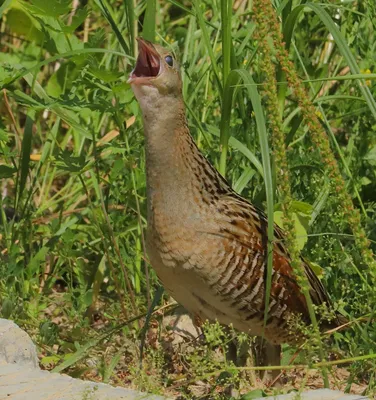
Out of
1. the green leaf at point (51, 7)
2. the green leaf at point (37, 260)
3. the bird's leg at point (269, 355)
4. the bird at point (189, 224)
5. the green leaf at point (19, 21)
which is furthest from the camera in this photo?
the green leaf at point (19, 21)

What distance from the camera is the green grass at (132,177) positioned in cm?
429

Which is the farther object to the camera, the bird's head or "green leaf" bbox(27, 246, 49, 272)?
"green leaf" bbox(27, 246, 49, 272)

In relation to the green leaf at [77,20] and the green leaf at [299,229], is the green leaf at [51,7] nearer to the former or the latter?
the green leaf at [77,20]

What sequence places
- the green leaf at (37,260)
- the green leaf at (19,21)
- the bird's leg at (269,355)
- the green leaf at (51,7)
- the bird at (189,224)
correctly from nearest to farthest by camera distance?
the bird at (189,224) → the green leaf at (51,7) → the bird's leg at (269,355) → the green leaf at (37,260) → the green leaf at (19,21)

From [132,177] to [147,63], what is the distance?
2.49 ft

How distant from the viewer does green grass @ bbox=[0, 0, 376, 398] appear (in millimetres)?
4289

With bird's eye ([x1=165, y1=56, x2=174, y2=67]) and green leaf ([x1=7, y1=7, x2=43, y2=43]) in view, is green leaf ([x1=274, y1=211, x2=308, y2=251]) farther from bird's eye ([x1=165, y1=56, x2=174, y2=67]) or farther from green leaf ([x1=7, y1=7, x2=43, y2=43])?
green leaf ([x1=7, y1=7, x2=43, y2=43])

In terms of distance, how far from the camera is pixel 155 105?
3.94 meters

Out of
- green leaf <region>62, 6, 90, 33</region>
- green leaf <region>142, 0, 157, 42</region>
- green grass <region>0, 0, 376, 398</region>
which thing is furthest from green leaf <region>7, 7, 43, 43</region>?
green leaf <region>142, 0, 157, 42</region>

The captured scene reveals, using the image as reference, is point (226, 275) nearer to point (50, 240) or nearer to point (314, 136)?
point (314, 136)

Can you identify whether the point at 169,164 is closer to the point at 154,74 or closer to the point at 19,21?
the point at 154,74

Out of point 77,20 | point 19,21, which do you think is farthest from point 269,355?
point 19,21

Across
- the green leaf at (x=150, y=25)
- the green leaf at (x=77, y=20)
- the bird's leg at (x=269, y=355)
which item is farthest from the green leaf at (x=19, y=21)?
the bird's leg at (x=269, y=355)

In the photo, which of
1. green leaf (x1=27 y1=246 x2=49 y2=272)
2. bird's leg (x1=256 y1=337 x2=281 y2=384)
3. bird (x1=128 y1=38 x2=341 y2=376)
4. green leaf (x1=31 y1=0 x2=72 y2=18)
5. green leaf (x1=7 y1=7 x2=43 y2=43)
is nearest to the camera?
bird (x1=128 y1=38 x2=341 y2=376)
